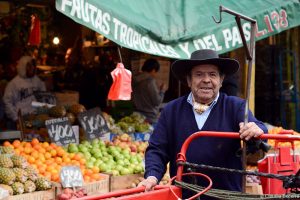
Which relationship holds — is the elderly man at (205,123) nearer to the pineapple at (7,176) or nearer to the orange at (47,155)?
the pineapple at (7,176)

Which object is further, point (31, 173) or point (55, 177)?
point (55, 177)

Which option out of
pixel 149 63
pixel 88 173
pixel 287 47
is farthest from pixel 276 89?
pixel 88 173

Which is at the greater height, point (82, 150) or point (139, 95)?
point (139, 95)

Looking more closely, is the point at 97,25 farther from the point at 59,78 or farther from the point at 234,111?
the point at 59,78

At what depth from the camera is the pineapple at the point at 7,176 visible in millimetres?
5473

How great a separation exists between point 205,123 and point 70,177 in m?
2.26

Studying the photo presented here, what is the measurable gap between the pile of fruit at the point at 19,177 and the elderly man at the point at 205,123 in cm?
→ 191

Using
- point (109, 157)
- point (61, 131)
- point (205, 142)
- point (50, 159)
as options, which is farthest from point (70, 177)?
point (205, 142)

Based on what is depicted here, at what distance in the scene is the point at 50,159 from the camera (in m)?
6.50

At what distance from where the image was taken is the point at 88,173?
6.27 m

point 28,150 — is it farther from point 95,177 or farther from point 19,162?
point 95,177

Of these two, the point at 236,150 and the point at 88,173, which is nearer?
the point at 236,150

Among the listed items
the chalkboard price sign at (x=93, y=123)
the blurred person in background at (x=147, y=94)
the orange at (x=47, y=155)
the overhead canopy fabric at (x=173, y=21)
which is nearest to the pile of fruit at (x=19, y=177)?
the orange at (x=47, y=155)

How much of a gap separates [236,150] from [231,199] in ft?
2.31
